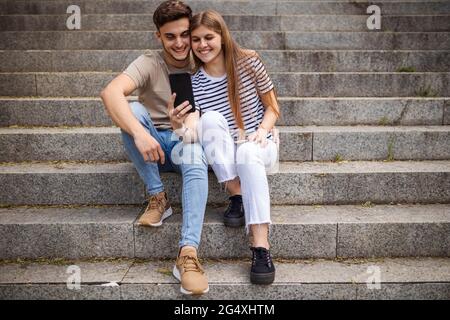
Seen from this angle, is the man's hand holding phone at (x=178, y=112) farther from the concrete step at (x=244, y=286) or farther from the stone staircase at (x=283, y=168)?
the concrete step at (x=244, y=286)

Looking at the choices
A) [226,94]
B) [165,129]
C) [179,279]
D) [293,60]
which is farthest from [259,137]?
[293,60]

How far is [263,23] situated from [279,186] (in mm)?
2492

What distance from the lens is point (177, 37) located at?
2.45m

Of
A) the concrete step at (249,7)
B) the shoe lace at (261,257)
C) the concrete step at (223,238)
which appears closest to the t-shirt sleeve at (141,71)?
the concrete step at (223,238)

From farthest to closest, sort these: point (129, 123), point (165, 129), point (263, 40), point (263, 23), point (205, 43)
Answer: point (263, 23), point (263, 40), point (165, 129), point (205, 43), point (129, 123)

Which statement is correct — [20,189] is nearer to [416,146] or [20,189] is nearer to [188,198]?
[188,198]

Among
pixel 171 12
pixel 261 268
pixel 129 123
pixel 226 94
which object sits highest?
pixel 171 12

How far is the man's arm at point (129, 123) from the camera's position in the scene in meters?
2.32

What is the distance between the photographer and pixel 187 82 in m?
2.46

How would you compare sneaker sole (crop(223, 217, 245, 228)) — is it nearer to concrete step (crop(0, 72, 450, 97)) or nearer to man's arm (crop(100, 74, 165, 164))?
man's arm (crop(100, 74, 165, 164))

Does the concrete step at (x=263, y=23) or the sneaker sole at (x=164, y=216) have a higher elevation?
the concrete step at (x=263, y=23)

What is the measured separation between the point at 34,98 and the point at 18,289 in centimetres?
187

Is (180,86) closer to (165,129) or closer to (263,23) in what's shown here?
(165,129)

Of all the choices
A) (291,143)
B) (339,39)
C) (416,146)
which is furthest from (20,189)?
(339,39)
